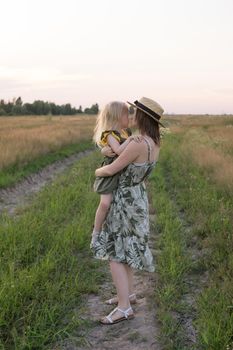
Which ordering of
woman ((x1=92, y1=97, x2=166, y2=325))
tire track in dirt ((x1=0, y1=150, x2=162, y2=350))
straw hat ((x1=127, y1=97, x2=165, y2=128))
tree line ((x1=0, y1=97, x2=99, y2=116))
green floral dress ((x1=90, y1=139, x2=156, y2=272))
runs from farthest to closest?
1. tree line ((x1=0, y1=97, x2=99, y2=116))
2. green floral dress ((x1=90, y1=139, x2=156, y2=272))
3. woman ((x1=92, y1=97, x2=166, y2=325))
4. straw hat ((x1=127, y1=97, x2=165, y2=128))
5. tire track in dirt ((x1=0, y1=150, x2=162, y2=350))

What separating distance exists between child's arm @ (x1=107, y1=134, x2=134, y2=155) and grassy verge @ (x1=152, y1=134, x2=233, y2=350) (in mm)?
1594

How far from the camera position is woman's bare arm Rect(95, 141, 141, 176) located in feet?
13.3

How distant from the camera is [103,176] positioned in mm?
4250

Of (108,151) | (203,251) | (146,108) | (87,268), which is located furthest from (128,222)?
(203,251)

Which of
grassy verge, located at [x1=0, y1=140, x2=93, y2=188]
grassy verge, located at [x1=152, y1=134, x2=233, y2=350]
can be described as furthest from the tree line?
grassy verge, located at [x1=152, y1=134, x2=233, y2=350]

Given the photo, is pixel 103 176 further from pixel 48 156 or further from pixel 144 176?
pixel 48 156

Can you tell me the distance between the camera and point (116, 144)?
13.6ft

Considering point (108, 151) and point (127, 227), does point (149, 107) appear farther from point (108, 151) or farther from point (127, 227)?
point (127, 227)

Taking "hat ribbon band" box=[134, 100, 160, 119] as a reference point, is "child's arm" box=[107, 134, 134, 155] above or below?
below

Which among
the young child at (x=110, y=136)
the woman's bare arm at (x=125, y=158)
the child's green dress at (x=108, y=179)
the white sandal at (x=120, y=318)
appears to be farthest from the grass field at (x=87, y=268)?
the woman's bare arm at (x=125, y=158)

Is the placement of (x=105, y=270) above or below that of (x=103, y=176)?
below

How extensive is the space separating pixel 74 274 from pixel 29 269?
51 cm

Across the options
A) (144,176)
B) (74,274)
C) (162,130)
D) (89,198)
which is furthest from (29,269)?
(89,198)

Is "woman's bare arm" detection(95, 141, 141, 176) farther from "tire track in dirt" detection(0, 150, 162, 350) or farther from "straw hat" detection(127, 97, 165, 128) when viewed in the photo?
"tire track in dirt" detection(0, 150, 162, 350)
